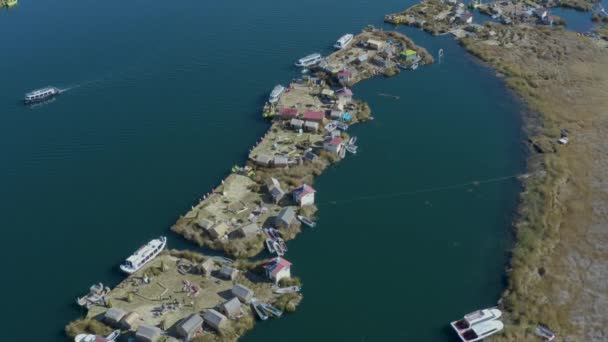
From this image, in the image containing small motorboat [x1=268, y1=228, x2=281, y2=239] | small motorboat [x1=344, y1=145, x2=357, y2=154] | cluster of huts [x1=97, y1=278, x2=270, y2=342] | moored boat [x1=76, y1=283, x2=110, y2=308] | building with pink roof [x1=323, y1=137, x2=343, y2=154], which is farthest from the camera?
small motorboat [x1=344, y1=145, x2=357, y2=154]

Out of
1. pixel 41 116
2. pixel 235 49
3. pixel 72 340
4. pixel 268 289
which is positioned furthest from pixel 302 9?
pixel 72 340

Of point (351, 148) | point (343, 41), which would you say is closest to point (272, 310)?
point (351, 148)

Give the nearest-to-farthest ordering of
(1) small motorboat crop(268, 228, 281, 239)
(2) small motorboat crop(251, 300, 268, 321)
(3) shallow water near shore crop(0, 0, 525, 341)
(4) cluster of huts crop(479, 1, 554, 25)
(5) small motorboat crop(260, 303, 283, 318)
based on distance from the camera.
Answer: (2) small motorboat crop(251, 300, 268, 321), (5) small motorboat crop(260, 303, 283, 318), (3) shallow water near shore crop(0, 0, 525, 341), (1) small motorboat crop(268, 228, 281, 239), (4) cluster of huts crop(479, 1, 554, 25)

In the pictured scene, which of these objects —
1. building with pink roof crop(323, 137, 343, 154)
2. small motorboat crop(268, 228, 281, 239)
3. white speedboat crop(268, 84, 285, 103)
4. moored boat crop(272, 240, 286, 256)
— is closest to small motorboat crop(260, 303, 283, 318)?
moored boat crop(272, 240, 286, 256)

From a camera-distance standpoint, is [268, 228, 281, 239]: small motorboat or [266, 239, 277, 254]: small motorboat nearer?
[266, 239, 277, 254]: small motorboat

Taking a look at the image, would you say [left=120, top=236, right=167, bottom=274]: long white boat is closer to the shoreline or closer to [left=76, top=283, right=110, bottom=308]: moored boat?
[left=76, top=283, right=110, bottom=308]: moored boat

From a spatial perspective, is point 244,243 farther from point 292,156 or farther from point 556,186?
point 556,186

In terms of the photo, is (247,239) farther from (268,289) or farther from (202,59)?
(202,59)

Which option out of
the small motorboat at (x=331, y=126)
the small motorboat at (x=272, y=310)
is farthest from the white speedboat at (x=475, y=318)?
the small motorboat at (x=331, y=126)
